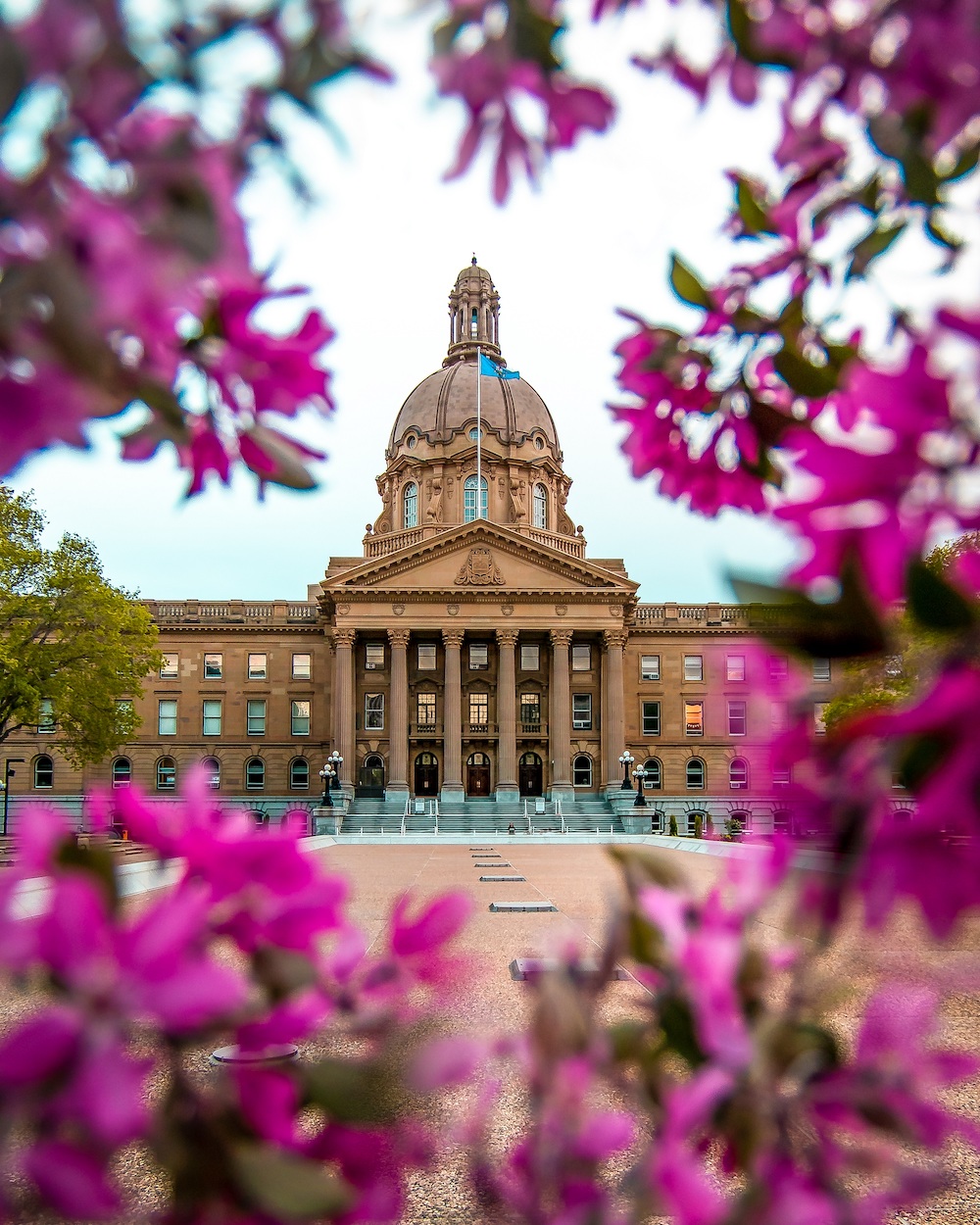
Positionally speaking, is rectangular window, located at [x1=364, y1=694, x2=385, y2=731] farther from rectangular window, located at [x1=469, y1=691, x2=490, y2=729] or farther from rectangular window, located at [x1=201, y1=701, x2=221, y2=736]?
rectangular window, located at [x1=201, y1=701, x2=221, y2=736]

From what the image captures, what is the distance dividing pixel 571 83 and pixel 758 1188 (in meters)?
1.19

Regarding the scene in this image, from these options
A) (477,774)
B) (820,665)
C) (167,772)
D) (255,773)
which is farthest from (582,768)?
(820,665)

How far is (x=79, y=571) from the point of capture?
106 ft

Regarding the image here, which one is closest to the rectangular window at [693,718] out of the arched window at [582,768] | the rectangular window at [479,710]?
the arched window at [582,768]

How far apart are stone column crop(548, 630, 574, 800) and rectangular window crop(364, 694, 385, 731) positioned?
30.4 ft

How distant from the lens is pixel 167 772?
62531mm

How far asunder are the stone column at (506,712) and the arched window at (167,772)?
63.0 feet

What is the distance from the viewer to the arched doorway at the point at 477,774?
2317 inches

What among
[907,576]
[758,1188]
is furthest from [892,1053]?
[907,576]

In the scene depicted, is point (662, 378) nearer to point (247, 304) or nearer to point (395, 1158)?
point (247, 304)

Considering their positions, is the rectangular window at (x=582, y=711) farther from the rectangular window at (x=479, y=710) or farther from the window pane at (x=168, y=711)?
the window pane at (x=168, y=711)

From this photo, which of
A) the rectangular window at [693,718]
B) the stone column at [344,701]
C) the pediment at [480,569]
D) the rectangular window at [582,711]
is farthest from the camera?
the rectangular window at [693,718]

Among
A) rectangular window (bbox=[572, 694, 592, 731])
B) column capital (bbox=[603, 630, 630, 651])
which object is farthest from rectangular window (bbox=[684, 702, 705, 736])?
column capital (bbox=[603, 630, 630, 651])

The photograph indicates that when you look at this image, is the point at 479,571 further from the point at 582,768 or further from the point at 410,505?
the point at 410,505
